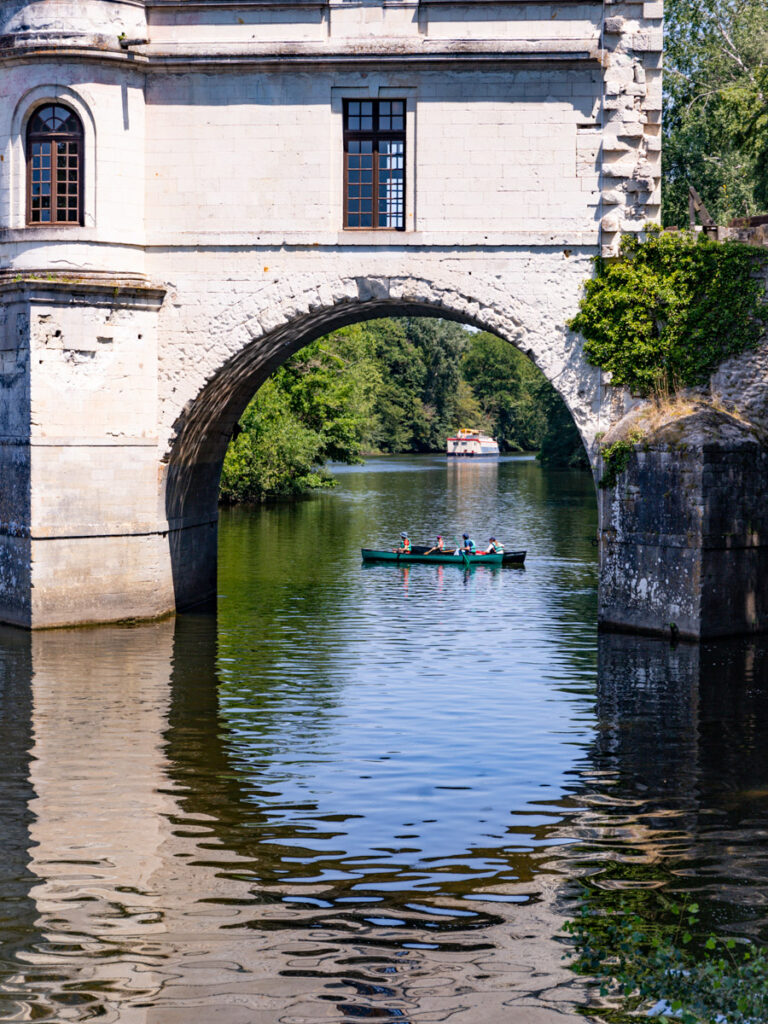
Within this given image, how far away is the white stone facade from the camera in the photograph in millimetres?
19297

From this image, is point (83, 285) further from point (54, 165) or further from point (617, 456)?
point (617, 456)

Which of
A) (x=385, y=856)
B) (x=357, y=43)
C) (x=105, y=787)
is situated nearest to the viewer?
(x=385, y=856)

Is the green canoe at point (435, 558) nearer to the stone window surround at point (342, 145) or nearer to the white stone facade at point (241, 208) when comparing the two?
the white stone facade at point (241, 208)

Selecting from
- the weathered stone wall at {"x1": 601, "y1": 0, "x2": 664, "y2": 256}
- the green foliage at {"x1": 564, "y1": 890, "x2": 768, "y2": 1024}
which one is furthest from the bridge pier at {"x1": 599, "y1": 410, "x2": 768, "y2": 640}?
the green foliage at {"x1": 564, "y1": 890, "x2": 768, "y2": 1024}

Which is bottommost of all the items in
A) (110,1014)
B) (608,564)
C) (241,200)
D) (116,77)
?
(110,1014)

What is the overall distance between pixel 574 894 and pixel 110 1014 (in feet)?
10.9

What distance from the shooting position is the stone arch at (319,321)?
19.6 meters

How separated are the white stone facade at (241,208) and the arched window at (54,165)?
0.19 meters

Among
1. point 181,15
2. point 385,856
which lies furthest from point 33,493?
point 385,856

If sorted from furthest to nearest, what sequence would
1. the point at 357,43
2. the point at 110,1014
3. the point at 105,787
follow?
the point at 357,43 → the point at 105,787 → the point at 110,1014

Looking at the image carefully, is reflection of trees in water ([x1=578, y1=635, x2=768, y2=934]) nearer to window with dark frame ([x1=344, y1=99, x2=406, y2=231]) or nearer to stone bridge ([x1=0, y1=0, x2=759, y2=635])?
stone bridge ([x1=0, y1=0, x2=759, y2=635])

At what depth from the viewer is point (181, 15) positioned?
19719mm

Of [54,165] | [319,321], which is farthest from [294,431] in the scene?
[54,165]

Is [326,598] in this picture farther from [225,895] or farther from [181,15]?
[225,895]
